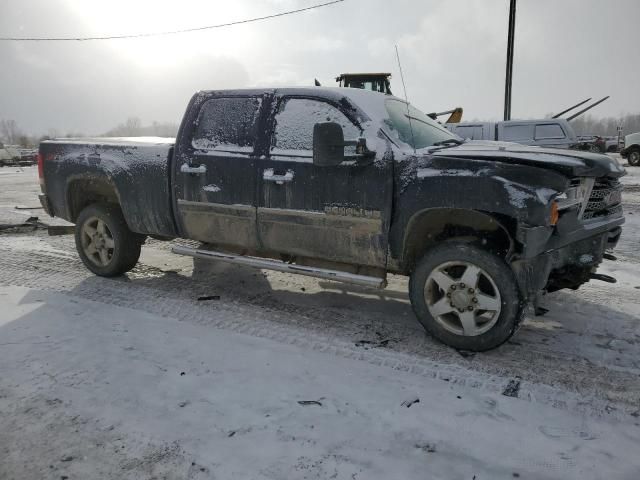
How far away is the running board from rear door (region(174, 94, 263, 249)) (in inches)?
5.0

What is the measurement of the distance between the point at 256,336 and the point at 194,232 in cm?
137

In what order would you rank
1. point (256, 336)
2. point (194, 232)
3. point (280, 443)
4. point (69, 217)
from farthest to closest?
point (69, 217), point (194, 232), point (256, 336), point (280, 443)

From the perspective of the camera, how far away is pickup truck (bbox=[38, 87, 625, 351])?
3.22 metres

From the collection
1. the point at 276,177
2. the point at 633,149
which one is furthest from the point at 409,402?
the point at 633,149

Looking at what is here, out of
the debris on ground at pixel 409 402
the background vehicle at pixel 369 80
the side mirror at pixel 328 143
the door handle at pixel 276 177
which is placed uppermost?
the background vehicle at pixel 369 80

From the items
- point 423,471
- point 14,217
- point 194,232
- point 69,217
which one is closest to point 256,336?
point 194,232

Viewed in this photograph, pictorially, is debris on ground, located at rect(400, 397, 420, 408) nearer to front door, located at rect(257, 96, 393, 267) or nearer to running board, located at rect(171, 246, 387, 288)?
running board, located at rect(171, 246, 387, 288)

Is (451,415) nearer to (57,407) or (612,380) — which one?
(612,380)

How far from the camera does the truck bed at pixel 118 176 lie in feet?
15.1

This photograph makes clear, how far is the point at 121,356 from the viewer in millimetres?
3309

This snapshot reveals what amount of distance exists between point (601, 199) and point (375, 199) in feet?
5.59

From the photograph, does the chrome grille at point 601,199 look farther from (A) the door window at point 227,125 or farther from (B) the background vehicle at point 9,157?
(B) the background vehicle at point 9,157

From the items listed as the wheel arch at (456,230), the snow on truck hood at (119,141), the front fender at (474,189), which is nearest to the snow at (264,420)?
the wheel arch at (456,230)

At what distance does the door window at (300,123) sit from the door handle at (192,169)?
709mm
